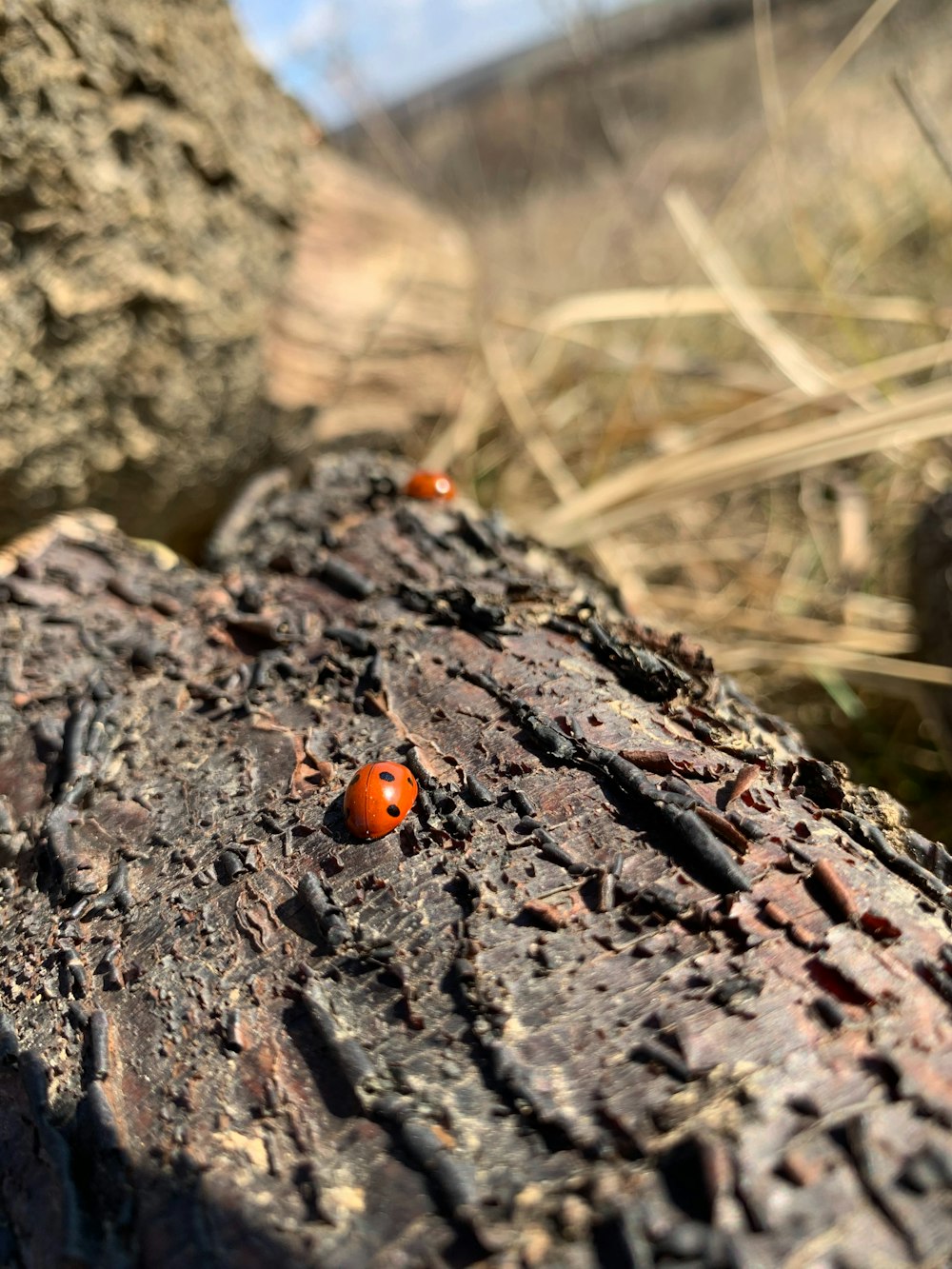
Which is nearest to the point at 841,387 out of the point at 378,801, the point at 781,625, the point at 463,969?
the point at 781,625

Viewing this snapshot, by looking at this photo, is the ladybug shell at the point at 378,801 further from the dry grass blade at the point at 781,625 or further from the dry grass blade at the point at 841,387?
the dry grass blade at the point at 841,387

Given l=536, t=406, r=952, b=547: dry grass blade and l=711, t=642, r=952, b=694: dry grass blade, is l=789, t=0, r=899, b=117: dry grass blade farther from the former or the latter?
l=711, t=642, r=952, b=694: dry grass blade

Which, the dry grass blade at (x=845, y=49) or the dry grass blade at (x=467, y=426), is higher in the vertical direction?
the dry grass blade at (x=467, y=426)

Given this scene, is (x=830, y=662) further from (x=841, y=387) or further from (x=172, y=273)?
(x=172, y=273)

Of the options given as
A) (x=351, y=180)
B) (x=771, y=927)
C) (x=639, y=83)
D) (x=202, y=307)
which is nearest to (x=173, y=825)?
(x=771, y=927)

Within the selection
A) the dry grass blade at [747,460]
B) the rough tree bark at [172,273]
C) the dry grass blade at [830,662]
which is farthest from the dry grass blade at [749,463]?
the rough tree bark at [172,273]

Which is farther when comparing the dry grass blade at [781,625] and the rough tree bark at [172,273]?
the dry grass blade at [781,625]

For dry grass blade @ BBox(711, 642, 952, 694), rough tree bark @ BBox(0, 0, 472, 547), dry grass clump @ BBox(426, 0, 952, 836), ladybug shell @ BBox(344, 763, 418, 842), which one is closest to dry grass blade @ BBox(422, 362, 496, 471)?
dry grass clump @ BBox(426, 0, 952, 836)
